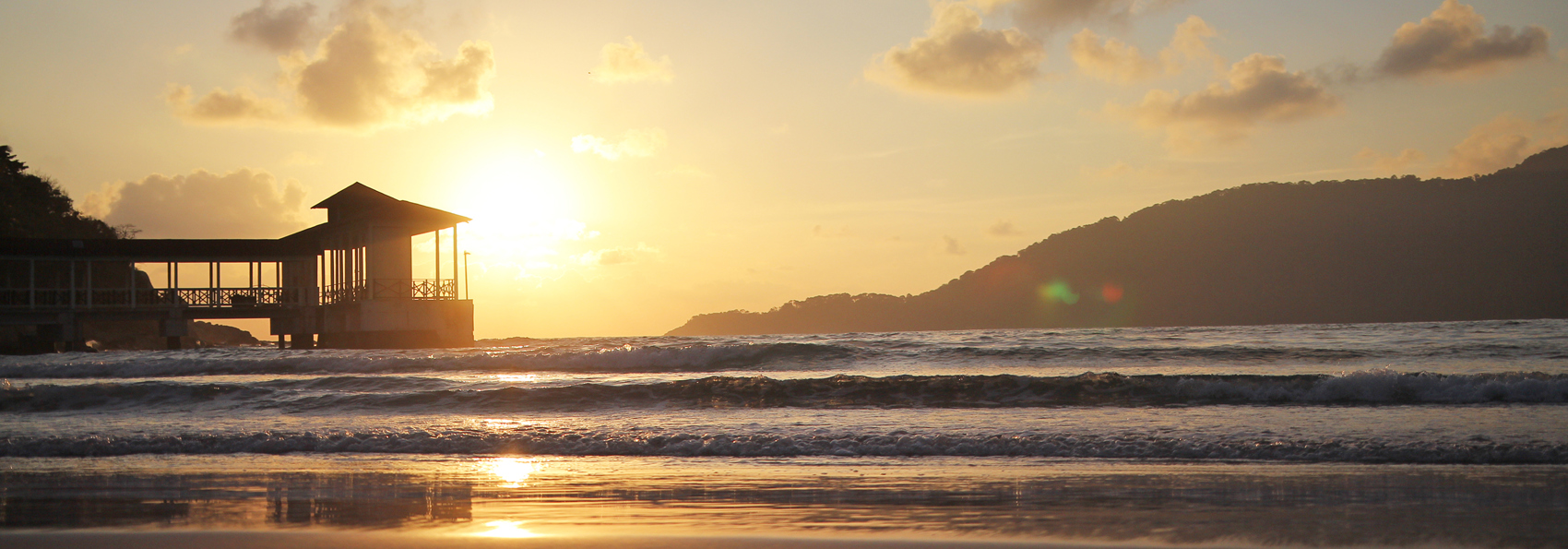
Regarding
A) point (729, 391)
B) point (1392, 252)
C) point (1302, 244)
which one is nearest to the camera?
point (729, 391)

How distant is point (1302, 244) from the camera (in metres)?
109

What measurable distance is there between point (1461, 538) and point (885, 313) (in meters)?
98.5

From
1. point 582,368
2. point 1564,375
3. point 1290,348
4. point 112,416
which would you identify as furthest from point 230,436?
point 1290,348

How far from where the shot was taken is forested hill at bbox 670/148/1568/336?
9388cm

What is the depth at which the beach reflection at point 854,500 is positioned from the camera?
16.3ft

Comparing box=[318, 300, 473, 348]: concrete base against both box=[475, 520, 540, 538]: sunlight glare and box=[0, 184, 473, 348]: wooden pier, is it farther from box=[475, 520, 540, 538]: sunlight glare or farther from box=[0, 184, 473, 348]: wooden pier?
box=[475, 520, 540, 538]: sunlight glare

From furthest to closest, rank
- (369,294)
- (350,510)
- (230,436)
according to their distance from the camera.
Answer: (369,294) → (230,436) → (350,510)

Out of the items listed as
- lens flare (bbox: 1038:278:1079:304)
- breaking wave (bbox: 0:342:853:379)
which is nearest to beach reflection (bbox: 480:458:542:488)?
breaking wave (bbox: 0:342:853:379)

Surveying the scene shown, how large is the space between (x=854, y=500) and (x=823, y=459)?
2.26 meters

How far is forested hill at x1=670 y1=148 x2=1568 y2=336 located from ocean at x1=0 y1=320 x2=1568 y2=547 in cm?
8111

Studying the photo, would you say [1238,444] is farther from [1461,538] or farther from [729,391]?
[729,391]

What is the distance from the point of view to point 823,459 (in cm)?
819

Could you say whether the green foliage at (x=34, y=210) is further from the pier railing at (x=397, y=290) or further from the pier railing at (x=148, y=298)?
the pier railing at (x=397, y=290)

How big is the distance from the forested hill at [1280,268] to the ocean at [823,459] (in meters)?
81.1
